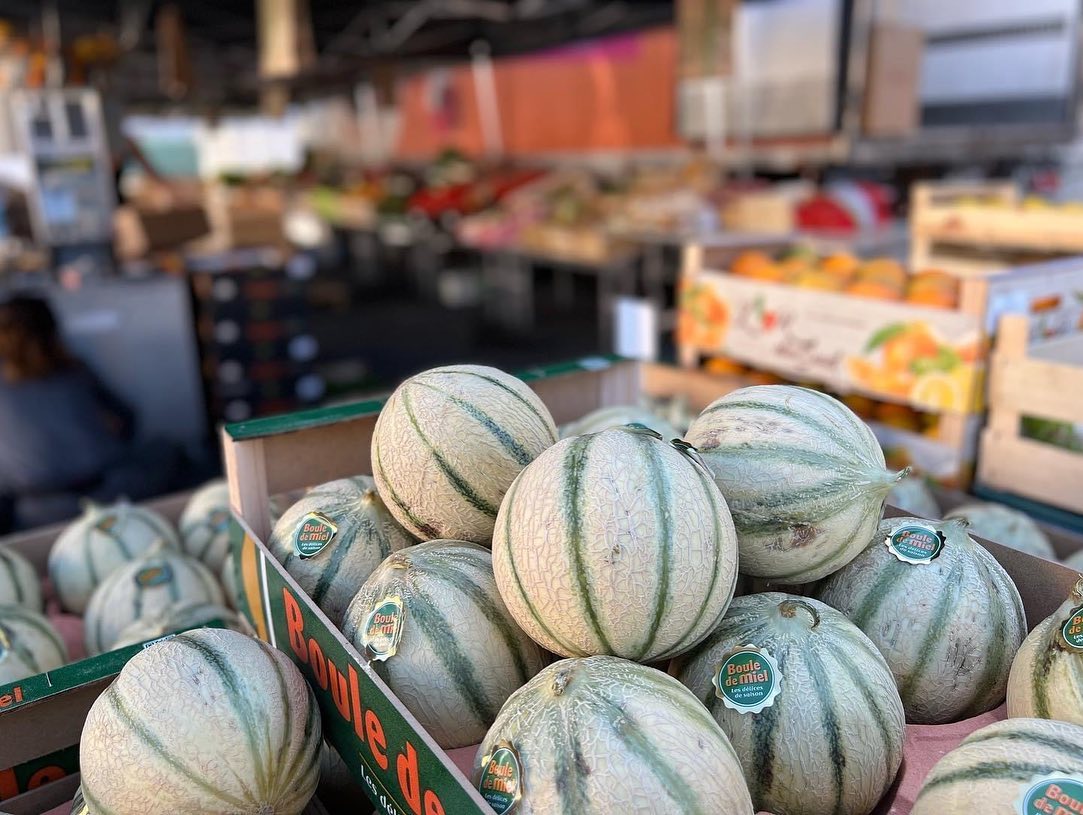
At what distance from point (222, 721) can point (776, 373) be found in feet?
7.43

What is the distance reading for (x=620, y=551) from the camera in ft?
2.98

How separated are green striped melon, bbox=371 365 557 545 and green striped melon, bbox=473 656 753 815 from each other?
0.35m

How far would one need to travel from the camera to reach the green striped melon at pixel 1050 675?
0.94 m

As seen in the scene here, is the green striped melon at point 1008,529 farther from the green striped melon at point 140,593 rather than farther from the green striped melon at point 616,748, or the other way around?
the green striped melon at point 140,593

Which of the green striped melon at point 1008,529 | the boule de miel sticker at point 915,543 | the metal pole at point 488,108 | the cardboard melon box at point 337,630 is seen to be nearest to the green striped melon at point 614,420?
the cardboard melon box at point 337,630

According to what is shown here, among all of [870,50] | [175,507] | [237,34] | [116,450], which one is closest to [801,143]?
[870,50]

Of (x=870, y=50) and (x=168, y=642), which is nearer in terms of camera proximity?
(x=168, y=642)

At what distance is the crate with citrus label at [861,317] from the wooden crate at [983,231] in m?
1.03

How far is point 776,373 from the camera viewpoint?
2.85 meters

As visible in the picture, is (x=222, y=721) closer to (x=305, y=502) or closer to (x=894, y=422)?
(x=305, y=502)

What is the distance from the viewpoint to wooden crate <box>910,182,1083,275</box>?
336cm

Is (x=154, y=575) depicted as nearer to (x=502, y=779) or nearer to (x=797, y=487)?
(x=502, y=779)

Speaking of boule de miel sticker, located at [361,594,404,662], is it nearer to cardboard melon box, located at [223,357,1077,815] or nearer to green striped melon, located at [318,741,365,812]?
cardboard melon box, located at [223,357,1077,815]

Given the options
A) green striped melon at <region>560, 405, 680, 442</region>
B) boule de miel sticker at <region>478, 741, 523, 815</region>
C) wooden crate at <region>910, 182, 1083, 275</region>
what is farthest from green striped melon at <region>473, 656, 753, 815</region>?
wooden crate at <region>910, 182, 1083, 275</region>
